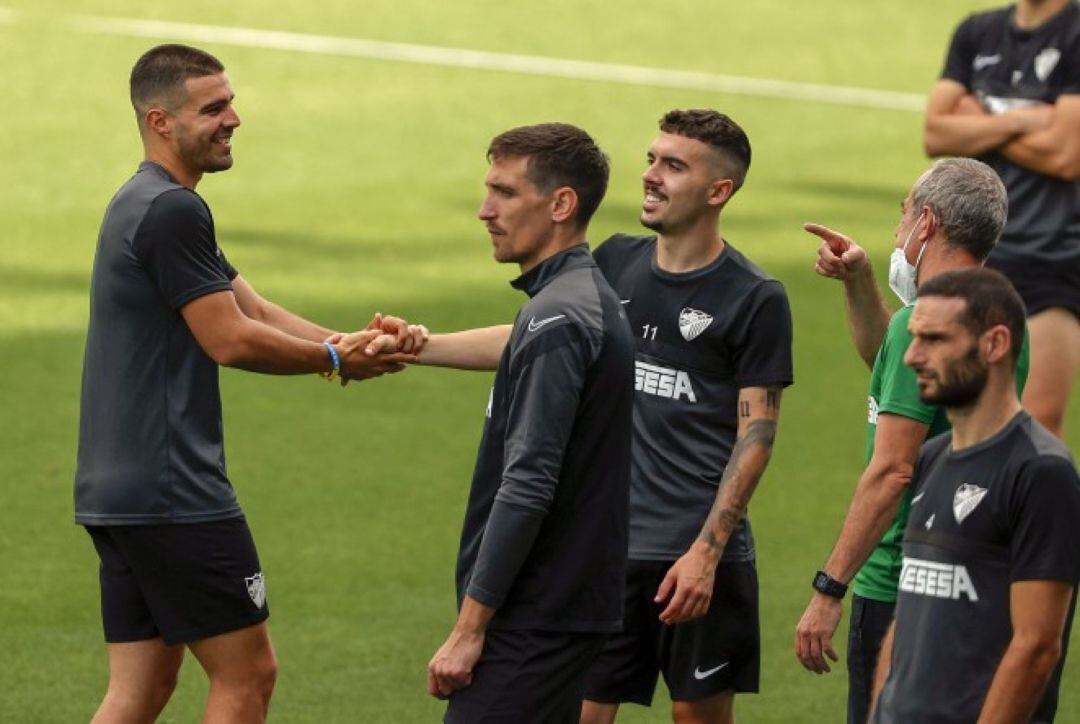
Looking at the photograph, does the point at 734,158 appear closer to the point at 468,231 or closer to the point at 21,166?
the point at 468,231

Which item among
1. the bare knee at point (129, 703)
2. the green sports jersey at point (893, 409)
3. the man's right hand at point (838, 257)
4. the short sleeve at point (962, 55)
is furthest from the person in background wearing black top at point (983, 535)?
the short sleeve at point (962, 55)

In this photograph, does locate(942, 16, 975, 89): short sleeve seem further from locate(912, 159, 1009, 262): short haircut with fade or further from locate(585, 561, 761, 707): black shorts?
locate(912, 159, 1009, 262): short haircut with fade

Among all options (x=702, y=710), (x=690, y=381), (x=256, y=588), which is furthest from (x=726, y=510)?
(x=256, y=588)

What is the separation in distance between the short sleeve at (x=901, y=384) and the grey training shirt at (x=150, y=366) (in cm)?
196

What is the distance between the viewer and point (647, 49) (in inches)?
918

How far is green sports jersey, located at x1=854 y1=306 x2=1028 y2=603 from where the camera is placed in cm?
589

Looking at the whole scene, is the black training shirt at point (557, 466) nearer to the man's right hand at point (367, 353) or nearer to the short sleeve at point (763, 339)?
the short sleeve at point (763, 339)

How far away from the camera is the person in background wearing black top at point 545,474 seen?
5668 millimetres

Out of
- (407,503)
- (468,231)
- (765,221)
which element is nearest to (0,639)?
(407,503)

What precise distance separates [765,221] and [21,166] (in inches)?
236

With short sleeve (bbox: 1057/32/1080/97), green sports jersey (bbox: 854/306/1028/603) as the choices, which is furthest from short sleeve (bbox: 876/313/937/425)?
short sleeve (bbox: 1057/32/1080/97)

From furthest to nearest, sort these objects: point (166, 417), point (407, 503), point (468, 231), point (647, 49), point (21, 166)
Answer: point (647, 49) → point (21, 166) → point (468, 231) → point (407, 503) → point (166, 417)

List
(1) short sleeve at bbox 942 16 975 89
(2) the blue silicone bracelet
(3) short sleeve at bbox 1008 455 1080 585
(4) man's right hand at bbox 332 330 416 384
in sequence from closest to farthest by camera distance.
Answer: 1. (3) short sleeve at bbox 1008 455 1080 585
2. (2) the blue silicone bracelet
3. (4) man's right hand at bbox 332 330 416 384
4. (1) short sleeve at bbox 942 16 975 89

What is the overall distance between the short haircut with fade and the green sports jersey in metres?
0.26
